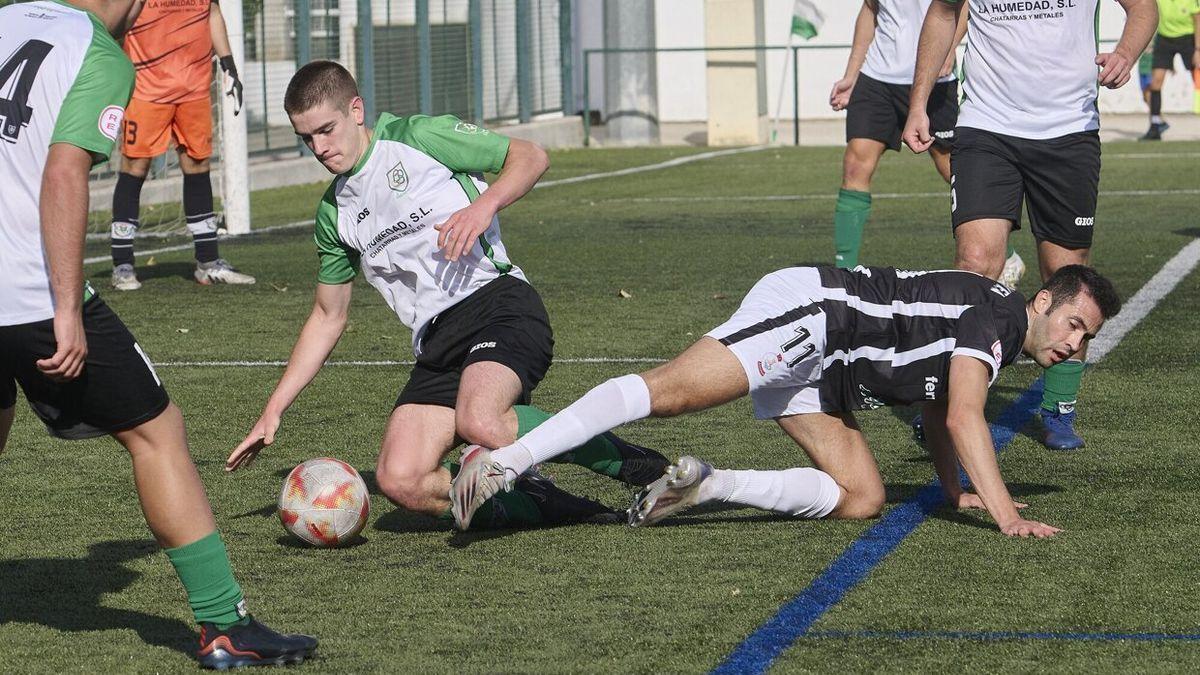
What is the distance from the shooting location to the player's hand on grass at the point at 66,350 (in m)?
3.87

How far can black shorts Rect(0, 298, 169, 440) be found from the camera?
13.0 feet

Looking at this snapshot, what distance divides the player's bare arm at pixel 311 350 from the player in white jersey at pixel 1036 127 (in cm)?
233

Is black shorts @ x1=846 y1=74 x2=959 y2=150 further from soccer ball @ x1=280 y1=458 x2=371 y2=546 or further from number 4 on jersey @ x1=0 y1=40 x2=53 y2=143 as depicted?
number 4 on jersey @ x1=0 y1=40 x2=53 y2=143

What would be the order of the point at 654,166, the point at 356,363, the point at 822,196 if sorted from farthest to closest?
the point at 654,166 < the point at 822,196 < the point at 356,363

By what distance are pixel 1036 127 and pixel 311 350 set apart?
2863 millimetres

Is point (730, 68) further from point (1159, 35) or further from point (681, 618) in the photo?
point (681, 618)

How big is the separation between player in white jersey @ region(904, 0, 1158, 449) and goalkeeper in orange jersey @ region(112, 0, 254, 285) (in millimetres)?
5726

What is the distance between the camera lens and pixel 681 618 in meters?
4.49

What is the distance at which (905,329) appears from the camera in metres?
5.34

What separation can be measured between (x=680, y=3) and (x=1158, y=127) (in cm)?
1057

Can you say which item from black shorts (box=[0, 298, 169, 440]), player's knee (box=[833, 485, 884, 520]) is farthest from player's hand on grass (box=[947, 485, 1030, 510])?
black shorts (box=[0, 298, 169, 440])

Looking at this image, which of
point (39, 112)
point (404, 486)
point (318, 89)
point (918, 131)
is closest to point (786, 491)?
point (404, 486)

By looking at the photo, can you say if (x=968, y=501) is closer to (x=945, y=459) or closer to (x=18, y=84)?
(x=945, y=459)

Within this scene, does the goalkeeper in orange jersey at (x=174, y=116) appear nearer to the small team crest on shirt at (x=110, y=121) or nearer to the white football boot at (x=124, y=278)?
the white football boot at (x=124, y=278)
